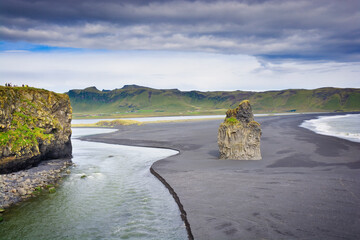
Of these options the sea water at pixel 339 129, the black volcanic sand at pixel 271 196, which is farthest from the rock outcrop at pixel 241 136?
the sea water at pixel 339 129

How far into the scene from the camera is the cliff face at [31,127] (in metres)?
27.1

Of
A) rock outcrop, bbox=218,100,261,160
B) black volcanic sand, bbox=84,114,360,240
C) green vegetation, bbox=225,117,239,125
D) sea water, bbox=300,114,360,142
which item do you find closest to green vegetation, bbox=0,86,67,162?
black volcanic sand, bbox=84,114,360,240

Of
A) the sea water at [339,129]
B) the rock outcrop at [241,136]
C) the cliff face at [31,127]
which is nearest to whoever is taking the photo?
the cliff face at [31,127]

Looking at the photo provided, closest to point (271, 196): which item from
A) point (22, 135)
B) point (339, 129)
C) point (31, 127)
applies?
point (22, 135)

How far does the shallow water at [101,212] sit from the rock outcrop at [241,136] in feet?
34.5

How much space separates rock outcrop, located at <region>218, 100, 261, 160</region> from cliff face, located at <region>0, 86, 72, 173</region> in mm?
22729

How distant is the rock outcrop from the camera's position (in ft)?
103

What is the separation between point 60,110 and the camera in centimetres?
3931

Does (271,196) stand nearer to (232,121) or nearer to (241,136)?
(241,136)

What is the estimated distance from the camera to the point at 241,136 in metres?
Answer: 31.4

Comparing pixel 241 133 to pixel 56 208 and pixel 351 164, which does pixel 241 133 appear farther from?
pixel 56 208

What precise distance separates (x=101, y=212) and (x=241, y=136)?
61.7ft

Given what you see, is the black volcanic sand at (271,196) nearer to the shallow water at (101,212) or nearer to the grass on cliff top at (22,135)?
the shallow water at (101,212)

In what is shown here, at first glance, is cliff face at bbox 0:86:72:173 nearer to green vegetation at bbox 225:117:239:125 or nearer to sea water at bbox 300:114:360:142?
green vegetation at bbox 225:117:239:125
